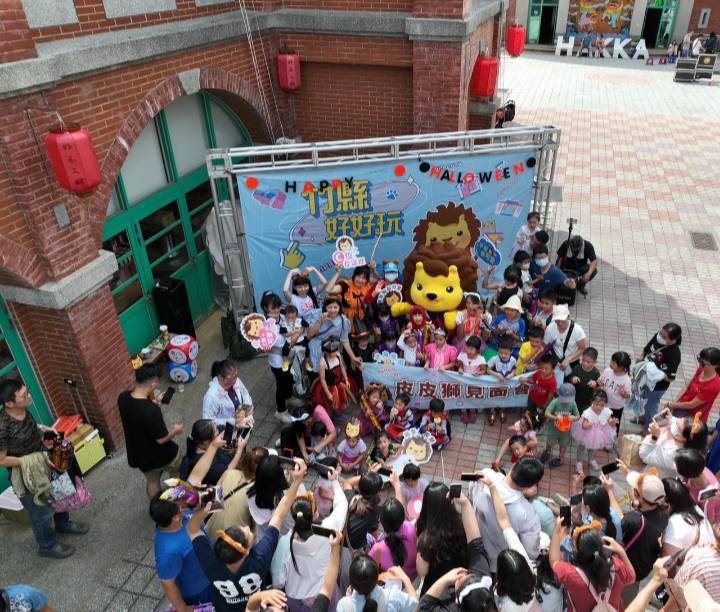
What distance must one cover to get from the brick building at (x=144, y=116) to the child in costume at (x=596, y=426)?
553 cm

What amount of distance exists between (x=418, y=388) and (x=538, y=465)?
3159mm

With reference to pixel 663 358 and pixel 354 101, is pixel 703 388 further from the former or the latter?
→ pixel 354 101

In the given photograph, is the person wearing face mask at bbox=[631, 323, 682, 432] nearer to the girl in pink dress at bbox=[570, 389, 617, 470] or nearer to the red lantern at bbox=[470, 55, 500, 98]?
the girl in pink dress at bbox=[570, 389, 617, 470]

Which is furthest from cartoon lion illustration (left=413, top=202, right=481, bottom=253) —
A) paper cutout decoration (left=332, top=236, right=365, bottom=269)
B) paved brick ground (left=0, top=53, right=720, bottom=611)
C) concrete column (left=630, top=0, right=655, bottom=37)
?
concrete column (left=630, top=0, right=655, bottom=37)

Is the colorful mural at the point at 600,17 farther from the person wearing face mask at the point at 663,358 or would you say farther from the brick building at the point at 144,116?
the person wearing face mask at the point at 663,358

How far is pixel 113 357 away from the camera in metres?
6.90

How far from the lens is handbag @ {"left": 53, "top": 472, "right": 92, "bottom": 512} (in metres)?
5.74

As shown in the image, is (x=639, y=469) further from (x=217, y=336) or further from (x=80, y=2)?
(x=80, y=2)

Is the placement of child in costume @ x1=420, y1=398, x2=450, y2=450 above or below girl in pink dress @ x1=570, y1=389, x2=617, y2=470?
below

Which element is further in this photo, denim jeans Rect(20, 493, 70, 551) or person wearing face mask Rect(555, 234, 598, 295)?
person wearing face mask Rect(555, 234, 598, 295)

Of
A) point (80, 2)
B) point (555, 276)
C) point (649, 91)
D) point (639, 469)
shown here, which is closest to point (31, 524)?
point (80, 2)

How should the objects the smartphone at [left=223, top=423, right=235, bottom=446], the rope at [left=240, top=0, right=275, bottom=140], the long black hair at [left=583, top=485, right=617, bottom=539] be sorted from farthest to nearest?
the rope at [left=240, top=0, right=275, bottom=140] → the smartphone at [left=223, top=423, right=235, bottom=446] → the long black hair at [left=583, top=485, right=617, bottom=539]

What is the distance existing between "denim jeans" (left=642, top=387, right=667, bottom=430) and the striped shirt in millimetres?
3180

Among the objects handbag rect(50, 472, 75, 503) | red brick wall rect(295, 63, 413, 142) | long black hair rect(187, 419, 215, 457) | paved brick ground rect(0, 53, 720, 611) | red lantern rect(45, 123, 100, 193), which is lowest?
paved brick ground rect(0, 53, 720, 611)
